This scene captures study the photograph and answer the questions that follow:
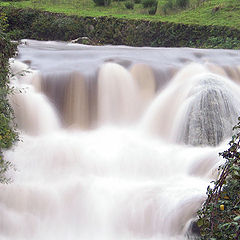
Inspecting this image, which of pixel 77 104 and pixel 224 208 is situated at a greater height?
pixel 77 104

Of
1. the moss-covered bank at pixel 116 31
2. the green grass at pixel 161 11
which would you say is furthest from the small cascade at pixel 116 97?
the green grass at pixel 161 11

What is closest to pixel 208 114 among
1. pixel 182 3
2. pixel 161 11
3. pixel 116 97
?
pixel 116 97

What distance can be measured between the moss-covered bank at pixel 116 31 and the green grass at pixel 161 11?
0.52m

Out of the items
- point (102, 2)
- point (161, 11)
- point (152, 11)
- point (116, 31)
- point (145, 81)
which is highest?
point (102, 2)

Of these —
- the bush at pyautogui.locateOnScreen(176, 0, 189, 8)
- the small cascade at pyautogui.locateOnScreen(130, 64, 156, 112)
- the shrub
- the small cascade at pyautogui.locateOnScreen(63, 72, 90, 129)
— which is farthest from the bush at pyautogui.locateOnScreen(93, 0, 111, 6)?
the small cascade at pyautogui.locateOnScreen(63, 72, 90, 129)

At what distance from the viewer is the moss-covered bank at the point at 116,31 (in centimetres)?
1478

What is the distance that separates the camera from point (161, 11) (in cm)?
1811

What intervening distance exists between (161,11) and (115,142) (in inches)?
466

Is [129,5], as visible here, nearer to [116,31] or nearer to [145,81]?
[116,31]

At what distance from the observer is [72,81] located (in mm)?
8812

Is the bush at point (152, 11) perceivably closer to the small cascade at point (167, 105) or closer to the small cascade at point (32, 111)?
the small cascade at point (167, 105)

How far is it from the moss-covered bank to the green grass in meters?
0.52

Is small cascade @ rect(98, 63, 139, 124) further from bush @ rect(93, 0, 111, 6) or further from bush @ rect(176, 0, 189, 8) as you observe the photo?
bush @ rect(93, 0, 111, 6)

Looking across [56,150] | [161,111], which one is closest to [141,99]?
[161,111]
